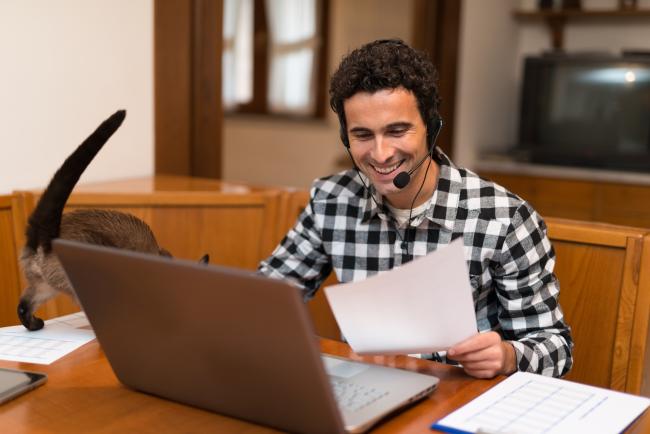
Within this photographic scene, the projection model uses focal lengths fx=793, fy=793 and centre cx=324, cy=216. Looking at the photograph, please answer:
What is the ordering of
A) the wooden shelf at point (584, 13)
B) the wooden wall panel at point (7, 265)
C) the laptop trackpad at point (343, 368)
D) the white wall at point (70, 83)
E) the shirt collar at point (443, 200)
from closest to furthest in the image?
1. the laptop trackpad at point (343, 368)
2. the shirt collar at point (443, 200)
3. the wooden wall panel at point (7, 265)
4. the white wall at point (70, 83)
5. the wooden shelf at point (584, 13)

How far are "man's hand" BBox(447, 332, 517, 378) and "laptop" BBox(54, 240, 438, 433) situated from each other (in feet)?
0.22

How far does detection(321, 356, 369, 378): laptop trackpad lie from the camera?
3.35ft

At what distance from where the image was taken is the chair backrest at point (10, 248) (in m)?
1.77

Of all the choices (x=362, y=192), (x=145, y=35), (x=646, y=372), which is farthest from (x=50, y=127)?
(x=646, y=372)

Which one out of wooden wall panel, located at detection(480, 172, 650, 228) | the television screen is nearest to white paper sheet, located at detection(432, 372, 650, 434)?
wooden wall panel, located at detection(480, 172, 650, 228)

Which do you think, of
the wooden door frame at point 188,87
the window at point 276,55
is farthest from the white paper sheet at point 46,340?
the window at point 276,55

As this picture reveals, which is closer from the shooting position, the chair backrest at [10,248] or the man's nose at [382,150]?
the man's nose at [382,150]

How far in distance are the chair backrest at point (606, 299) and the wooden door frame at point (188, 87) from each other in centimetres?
118

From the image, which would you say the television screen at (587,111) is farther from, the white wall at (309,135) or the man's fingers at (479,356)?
the man's fingers at (479,356)

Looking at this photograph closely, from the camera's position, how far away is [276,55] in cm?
529

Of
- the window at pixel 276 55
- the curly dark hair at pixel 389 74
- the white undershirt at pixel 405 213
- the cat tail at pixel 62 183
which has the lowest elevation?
the white undershirt at pixel 405 213

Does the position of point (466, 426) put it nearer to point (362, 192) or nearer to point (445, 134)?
point (362, 192)

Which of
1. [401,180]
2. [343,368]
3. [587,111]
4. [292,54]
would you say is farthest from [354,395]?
[292,54]

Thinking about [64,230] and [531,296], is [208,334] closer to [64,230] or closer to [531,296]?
[64,230]
